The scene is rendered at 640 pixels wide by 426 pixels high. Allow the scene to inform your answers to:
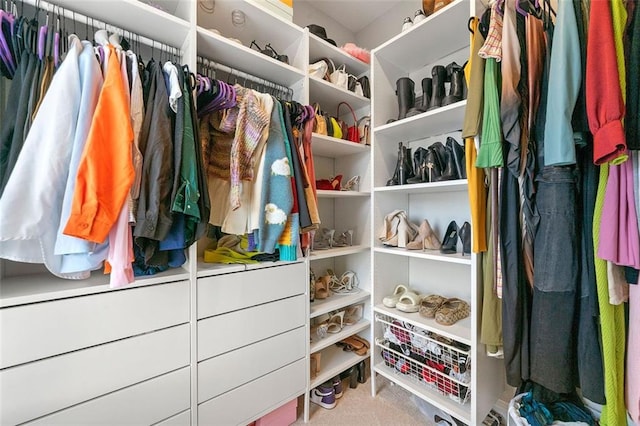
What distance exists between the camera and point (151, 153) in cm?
77

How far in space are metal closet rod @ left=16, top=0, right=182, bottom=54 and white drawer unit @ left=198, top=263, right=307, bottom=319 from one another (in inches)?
38.6

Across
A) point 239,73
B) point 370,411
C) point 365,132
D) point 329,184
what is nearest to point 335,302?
point 370,411

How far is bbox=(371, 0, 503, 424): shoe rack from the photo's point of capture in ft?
3.77

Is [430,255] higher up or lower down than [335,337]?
higher up

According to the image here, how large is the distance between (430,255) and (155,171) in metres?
1.23

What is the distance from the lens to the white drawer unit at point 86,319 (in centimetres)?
68

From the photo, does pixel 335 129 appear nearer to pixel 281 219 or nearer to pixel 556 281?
pixel 281 219

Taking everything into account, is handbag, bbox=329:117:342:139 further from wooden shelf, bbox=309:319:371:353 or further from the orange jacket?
wooden shelf, bbox=309:319:371:353

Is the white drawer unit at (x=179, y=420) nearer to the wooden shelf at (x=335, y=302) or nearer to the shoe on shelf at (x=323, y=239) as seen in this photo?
the wooden shelf at (x=335, y=302)

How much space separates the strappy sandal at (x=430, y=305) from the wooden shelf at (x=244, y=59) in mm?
1439

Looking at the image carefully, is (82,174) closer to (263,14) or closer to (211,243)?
(211,243)

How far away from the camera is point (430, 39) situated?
1.40 meters

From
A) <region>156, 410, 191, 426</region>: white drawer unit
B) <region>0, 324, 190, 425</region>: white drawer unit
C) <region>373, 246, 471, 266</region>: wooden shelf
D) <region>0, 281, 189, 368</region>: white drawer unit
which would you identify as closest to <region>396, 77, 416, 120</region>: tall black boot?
<region>373, 246, 471, 266</region>: wooden shelf

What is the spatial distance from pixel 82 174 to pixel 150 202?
163mm
